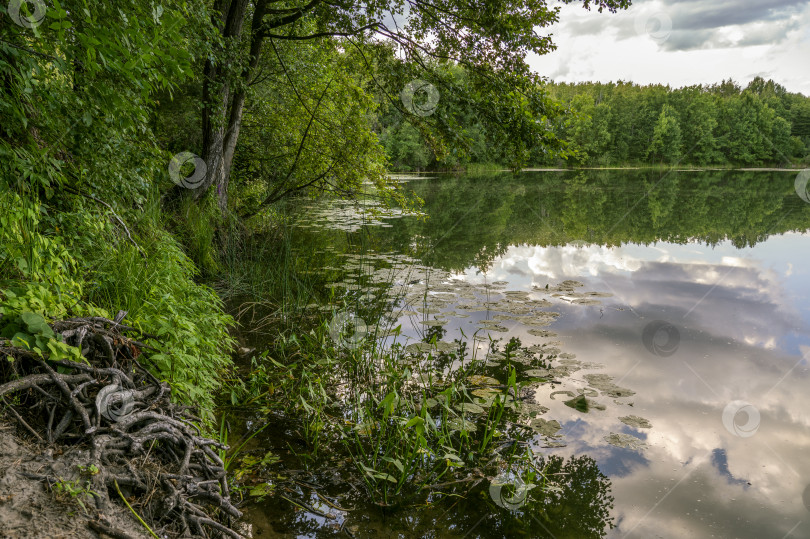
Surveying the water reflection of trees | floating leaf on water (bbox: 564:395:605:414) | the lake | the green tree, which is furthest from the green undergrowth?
the green tree

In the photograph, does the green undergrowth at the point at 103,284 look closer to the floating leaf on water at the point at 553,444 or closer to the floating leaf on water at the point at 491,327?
the floating leaf on water at the point at 553,444

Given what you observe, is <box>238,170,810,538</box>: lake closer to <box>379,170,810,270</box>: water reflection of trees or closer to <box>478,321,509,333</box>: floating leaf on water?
<box>478,321,509,333</box>: floating leaf on water

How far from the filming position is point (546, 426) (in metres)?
3.79

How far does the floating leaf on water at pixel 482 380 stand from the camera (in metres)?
4.40

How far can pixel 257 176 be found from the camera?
12.3 m

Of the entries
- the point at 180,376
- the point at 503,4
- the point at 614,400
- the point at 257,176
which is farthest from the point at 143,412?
the point at 257,176

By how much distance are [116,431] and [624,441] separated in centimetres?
356

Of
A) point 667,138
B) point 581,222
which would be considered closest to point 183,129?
point 581,222

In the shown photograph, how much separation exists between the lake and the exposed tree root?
0.72m

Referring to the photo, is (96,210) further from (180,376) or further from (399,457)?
(399,457)

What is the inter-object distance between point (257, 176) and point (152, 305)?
9.87 metres

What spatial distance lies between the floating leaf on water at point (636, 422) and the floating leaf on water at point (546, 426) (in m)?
0.61

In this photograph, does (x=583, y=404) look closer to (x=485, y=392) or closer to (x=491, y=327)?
(x=485, y=392)

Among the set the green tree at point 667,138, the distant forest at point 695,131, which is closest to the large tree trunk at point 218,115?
the distant forest at point 695,131
